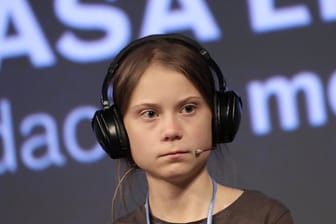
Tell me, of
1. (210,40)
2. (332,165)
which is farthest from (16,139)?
(332,165)

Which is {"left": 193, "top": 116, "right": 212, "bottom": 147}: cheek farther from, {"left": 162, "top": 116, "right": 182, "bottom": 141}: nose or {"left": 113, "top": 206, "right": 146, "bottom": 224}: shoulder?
{"left": 113, "top": 206, "right": 146, "bottom": 224}: shoulder

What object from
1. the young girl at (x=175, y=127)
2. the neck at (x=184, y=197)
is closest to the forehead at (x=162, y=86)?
the young girl at (x=175, y=127)

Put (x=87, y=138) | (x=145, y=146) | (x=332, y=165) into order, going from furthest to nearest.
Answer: (x=87, y=138) < (x=332, y=165) < (x=145, y=146)

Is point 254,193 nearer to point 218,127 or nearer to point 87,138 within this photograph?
point 218,127

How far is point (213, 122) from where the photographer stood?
98 cm

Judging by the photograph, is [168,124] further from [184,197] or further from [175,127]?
[184,197]

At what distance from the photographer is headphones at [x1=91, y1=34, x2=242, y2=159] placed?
3.21 ft

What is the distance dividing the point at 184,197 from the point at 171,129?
139 millimetres

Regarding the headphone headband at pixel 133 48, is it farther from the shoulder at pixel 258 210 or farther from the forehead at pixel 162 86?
the shoulder at pixel 258 210

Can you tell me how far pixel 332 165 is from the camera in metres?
1.63

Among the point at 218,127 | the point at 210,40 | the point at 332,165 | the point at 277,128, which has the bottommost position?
the point at 332,165

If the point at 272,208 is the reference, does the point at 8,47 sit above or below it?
above

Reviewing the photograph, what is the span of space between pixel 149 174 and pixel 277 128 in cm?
73

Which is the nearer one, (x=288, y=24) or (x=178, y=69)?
(x=178, y=69)
